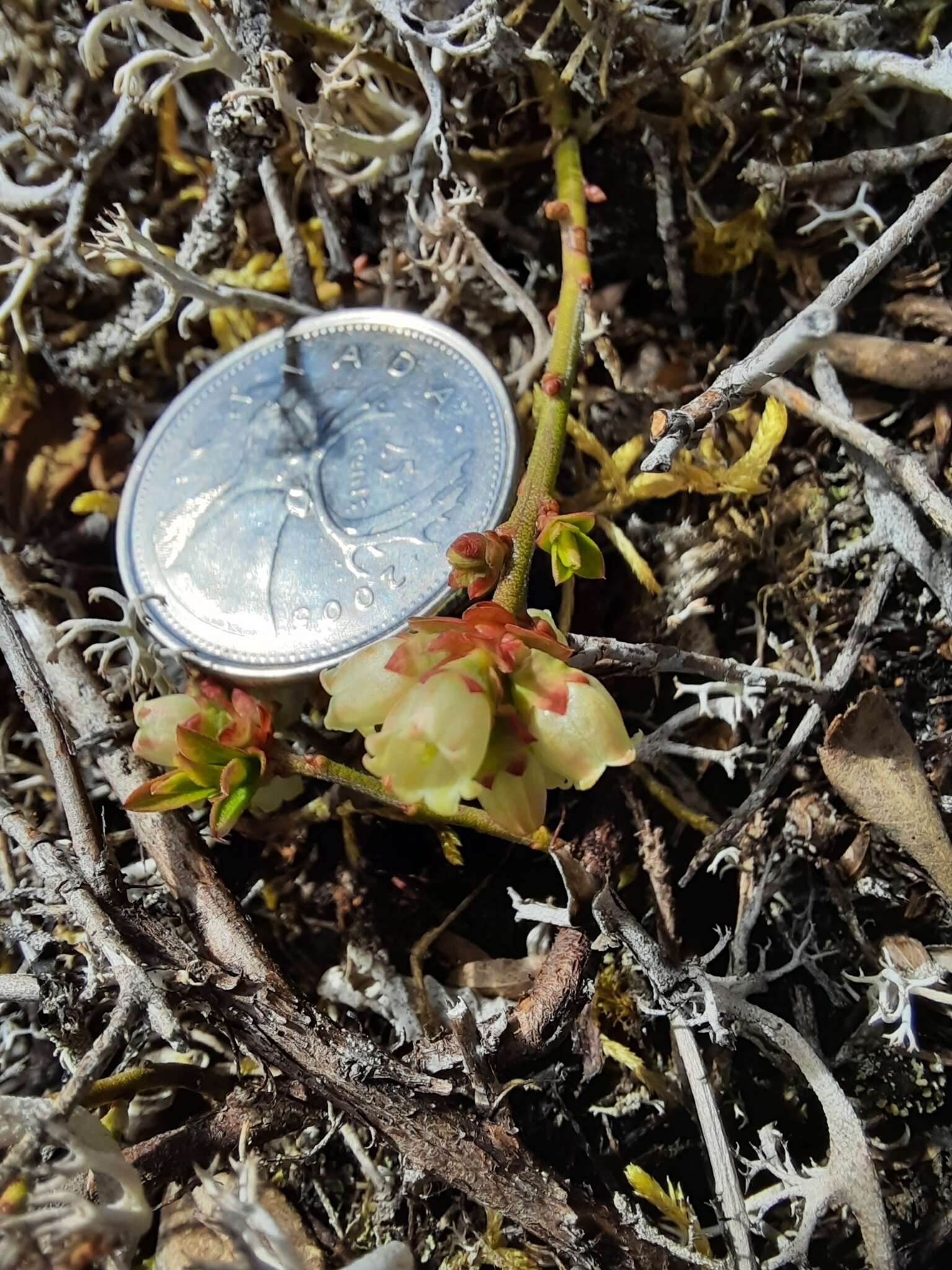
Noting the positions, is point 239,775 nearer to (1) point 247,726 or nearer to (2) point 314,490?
(1) point 247,726

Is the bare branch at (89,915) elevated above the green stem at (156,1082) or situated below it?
above

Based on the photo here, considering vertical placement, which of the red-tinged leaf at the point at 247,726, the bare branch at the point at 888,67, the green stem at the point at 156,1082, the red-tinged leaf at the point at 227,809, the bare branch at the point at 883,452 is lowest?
the green stem at the point at 156,1082

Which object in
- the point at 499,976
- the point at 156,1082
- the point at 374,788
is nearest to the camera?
the point at 374,788

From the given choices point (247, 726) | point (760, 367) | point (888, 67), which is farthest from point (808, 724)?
point (888, 67)

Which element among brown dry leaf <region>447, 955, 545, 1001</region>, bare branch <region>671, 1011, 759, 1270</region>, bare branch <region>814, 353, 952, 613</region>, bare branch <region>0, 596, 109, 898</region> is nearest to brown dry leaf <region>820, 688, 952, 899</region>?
bare branch <region>814, 353, 952, 613</region>

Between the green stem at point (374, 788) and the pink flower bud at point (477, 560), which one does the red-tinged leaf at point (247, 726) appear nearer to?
the green stem at point (374, 788)

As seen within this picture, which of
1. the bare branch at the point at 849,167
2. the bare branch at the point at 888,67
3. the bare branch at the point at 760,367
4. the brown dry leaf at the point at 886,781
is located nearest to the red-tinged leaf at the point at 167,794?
the bare branch at the point at 760,367

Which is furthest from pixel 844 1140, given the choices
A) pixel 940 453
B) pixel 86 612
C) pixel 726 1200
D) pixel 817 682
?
pixel 86 612
